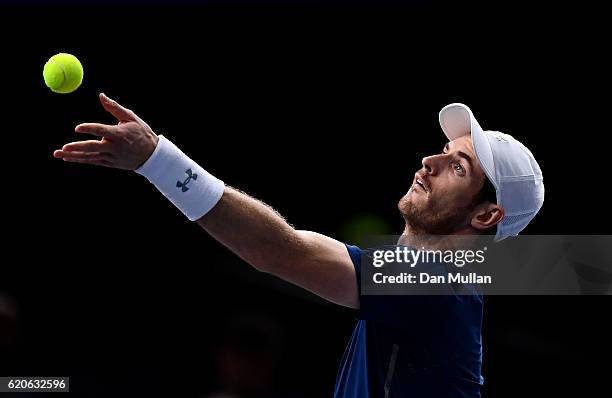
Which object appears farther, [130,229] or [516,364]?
[130,229]

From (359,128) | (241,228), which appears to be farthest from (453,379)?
(359,128)

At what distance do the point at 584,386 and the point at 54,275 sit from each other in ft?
16.1

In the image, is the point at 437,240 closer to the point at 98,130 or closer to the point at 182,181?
the point at 182,181

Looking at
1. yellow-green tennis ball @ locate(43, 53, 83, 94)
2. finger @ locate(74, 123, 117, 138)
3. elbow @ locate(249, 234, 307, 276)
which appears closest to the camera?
finger @ locate(74, 123, 117, 138)

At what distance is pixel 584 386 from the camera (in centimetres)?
740

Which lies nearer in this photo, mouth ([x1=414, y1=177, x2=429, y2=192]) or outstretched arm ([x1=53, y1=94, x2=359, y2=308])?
outstretched arm ([x1=53, y1=94, x2=359, y2=308])

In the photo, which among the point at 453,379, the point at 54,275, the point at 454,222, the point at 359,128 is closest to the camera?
the point at 453,379

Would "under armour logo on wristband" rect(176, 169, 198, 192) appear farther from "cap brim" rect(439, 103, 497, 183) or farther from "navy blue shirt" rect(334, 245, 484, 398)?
"cap brim" rect(439, 103, 497, 183)

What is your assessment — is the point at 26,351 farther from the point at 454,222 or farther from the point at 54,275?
the point at 454,222

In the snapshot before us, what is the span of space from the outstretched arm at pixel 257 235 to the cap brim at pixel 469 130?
0.83 metres

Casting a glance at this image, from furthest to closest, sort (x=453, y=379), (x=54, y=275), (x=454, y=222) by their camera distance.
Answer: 1. (x=54, y=275)
2. (x=454, y=222)
3. (x=453, y=379)

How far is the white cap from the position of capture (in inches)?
135

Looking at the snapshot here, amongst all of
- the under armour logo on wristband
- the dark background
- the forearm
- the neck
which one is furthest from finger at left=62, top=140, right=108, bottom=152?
the dark background

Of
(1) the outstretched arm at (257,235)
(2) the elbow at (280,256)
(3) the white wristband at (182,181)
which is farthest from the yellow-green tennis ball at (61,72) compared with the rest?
(2) the elbow at (280,256)
